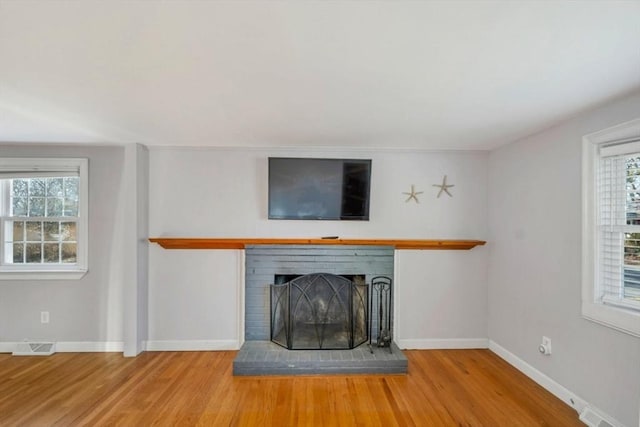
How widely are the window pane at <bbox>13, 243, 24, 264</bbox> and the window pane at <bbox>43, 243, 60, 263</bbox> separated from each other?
256mm

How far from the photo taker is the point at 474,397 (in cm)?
243

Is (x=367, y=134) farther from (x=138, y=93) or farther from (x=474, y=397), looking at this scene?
(x=474, y=397)

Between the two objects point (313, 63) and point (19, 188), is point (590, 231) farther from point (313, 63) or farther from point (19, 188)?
point (19, 188)

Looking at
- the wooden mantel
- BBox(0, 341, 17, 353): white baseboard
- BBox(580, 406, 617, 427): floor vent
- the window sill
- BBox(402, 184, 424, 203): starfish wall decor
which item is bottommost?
BBox(0, 341, 17, 353): white baseboard

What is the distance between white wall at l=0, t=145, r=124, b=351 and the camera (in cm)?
319

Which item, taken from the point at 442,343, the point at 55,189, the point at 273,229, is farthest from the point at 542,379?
the point at 55,189

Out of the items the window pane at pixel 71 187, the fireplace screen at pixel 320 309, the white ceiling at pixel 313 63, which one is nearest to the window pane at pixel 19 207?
the window pane at pixel 71 187

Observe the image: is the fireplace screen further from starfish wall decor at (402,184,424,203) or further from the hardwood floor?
starfish wall decor at (402,184,424,203)

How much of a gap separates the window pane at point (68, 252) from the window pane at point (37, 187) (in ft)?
2.07

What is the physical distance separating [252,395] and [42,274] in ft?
8.86

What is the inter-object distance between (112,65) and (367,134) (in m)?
1.98

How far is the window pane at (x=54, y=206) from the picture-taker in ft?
10.7

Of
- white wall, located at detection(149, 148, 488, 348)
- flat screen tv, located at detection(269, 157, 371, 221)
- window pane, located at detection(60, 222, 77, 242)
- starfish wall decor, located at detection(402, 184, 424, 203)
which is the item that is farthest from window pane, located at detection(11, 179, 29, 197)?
starfish wall decor, located at detection(402, 184, 424, 203)

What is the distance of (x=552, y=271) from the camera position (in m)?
2.51
